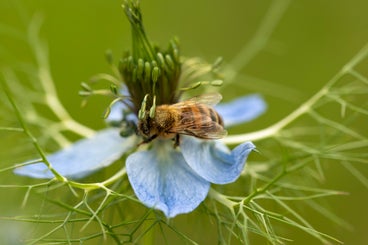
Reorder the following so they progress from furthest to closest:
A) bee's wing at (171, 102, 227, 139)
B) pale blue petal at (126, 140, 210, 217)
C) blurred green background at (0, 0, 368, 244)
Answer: blurred green background at (0, 0, 368, 244) → bee's wing at (171, 102, 227, 139) → pale blue petal at (126, 140, 210, 217)

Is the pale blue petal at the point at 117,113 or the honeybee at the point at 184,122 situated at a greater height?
the pale blue petal at the point at 117,113

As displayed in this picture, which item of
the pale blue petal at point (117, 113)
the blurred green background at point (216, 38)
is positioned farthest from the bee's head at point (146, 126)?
the blurred green background at point (216, 38)

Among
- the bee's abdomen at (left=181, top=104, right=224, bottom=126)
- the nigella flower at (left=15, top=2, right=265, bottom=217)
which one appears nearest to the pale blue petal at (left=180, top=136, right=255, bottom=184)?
the nigella flower at (left=15, top=2, right=265, bottom=217)

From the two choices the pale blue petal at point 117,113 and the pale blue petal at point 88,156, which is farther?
the pale blue petal at point 117,113

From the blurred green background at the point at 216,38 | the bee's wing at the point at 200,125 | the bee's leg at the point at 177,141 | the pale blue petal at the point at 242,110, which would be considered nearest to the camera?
the bee's wing at the point at 200,125

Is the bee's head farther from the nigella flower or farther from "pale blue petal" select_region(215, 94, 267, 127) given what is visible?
"pale blue petal" select_region(215, 94, 267, 127)

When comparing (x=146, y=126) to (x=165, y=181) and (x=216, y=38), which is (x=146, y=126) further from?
(x=216, y=38)

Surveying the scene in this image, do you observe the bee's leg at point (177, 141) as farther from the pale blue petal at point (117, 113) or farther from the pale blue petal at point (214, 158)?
the pale blue petal at point (117, 113)

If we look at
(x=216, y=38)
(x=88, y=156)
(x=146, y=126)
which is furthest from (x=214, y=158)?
(x=216, y=38)
